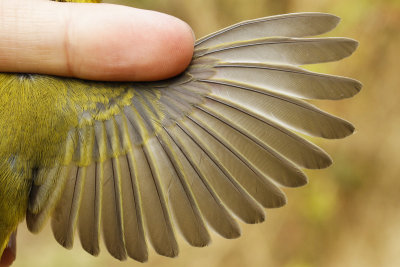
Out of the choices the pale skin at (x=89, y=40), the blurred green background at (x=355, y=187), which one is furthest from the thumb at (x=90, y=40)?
the blurred green background at (x=355, y=187)

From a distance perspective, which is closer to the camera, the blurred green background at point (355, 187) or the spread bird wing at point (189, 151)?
the spread bird wing at point (189, 151)

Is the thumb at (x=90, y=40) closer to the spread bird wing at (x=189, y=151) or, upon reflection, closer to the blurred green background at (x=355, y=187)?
the spread bird wing at (x=189, y=151)

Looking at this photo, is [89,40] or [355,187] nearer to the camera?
[89,40]

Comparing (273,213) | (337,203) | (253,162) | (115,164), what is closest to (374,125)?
(337,203)

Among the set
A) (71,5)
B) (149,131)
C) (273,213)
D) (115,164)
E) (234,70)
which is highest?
(234,70)

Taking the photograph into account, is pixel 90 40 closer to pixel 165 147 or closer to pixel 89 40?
pixel 89 40

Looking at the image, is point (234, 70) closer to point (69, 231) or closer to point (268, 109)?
point (268, 109)

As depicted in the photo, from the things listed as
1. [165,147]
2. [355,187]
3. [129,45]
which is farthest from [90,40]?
[355,187]

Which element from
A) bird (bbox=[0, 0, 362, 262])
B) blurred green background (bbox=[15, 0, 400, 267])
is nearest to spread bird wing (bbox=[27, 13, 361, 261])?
bird (bbox=[0, 0, 362, 262])
